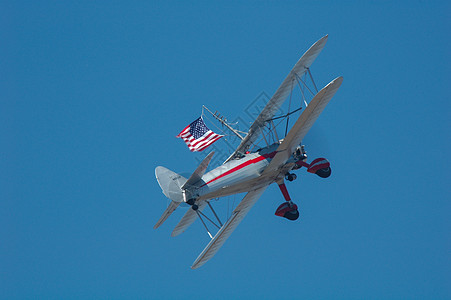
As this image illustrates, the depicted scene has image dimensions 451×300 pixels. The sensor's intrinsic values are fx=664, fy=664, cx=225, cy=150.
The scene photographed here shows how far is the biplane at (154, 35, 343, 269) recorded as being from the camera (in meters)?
25.4

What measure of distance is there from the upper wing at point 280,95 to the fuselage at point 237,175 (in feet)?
4.90

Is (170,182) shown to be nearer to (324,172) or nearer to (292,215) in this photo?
(292,215)

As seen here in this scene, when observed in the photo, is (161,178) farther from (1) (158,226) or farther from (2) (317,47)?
(2) (317,47)

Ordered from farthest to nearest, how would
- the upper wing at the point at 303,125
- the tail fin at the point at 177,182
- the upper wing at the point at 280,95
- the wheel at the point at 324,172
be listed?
the upper wing at the point at 280,95, the wheel at the point at 324,172, the tail fin at the point at 177,182, the upper wing at the point at 303,125

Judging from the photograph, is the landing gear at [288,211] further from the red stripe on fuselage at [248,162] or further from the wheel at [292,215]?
the red stripe on fuselage at [248,162]

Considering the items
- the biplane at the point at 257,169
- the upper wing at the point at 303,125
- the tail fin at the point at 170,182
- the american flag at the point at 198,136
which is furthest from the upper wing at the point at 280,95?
the tail fin at the point at 170,182

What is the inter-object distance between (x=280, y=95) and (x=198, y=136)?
463 cm

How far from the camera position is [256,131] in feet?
96.7

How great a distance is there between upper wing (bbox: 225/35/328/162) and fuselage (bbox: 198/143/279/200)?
1.49 metres

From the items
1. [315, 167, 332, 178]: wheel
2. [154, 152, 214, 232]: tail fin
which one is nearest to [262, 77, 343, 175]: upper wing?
[315, 167, 332, 178]: wheel

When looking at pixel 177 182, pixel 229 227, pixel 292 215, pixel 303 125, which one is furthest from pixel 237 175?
pixel 292 215

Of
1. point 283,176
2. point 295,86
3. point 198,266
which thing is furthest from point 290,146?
point 198,266

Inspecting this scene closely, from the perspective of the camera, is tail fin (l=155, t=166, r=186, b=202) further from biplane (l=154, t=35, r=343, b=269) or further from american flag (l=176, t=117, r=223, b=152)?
american flag (l=176, t=117, r=223, b=152)

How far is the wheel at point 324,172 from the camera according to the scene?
90.3 ft
